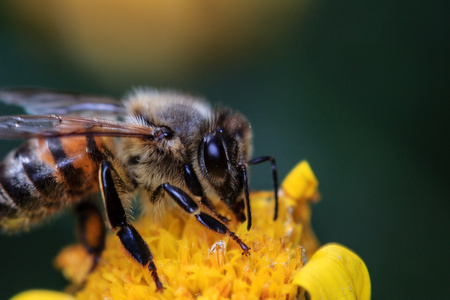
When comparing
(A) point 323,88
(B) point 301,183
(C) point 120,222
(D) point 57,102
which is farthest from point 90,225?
(A) point 323,88

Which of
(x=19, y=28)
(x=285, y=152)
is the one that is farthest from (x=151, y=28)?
(x=285, y=152)

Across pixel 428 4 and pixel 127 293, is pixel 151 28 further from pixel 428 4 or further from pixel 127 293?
pixel 127 293

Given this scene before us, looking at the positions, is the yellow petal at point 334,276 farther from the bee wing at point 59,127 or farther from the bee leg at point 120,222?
the bee wing at point 59,127

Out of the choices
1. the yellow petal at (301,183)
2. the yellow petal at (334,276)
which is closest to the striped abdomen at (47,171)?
the yellow petal at (301,183)

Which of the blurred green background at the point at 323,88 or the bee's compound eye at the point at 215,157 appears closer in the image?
the bee's compound eye at the point at 215,157

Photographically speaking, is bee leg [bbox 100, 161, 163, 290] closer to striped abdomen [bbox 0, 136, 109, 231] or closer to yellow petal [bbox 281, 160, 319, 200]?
striped abdomen [bbox 0, 136, 109, 231]
